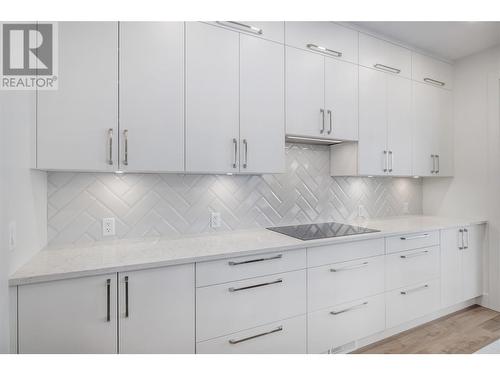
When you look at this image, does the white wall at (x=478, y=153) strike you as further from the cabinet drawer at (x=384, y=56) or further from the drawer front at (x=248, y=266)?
the drawer front at (x=248, y=266)

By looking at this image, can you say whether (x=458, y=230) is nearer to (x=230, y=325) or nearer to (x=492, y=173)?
(x=492, y=173)

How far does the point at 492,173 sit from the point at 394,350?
196 cm

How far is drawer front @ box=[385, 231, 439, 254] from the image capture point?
2154mm

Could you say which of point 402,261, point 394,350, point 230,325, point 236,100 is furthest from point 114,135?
point 394,350

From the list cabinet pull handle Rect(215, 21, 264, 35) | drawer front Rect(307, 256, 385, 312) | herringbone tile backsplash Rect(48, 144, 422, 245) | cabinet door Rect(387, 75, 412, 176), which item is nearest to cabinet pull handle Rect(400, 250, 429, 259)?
drawer front Rect(307, 256, 385, 312)

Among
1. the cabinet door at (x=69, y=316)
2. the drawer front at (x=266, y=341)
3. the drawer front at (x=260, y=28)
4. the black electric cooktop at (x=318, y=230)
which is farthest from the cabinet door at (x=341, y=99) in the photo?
the cabinet door at (x=69, y=316)

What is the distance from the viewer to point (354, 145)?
239 cm

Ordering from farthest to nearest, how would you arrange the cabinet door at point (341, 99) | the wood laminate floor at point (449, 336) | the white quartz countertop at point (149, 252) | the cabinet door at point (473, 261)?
the cabinet door at point (473, 261)
the cabinet door at point (341, 99)
the wood laminate floor at point (449, 336)
the white quartz countertop at point (149, 252)

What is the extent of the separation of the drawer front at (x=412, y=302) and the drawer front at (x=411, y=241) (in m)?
0.34

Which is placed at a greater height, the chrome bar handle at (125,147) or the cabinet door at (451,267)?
the chrome bar handle at (125,147)

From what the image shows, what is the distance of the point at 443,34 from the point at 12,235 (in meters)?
3.44

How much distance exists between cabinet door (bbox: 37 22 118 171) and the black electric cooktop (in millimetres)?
1292

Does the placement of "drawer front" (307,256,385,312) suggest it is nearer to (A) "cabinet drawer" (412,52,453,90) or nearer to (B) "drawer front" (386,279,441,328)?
(B) "drawer front" (386,279,441,328)

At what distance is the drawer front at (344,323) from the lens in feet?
5.94
